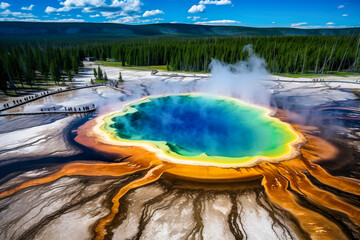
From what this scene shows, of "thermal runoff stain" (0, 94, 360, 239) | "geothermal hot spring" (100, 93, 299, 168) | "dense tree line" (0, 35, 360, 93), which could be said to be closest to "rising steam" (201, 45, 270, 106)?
"dense tree line" (0, 35, 360, 93)

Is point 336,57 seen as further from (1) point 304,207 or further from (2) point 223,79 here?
(1) point 304,207

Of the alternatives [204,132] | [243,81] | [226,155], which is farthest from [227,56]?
[226,155]

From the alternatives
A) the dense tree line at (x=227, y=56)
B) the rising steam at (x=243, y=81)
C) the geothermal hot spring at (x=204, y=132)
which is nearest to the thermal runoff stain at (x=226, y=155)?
the geothermal hot spring at (x=204, y=132)

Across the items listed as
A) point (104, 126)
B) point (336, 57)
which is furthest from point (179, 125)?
point (336, 57)

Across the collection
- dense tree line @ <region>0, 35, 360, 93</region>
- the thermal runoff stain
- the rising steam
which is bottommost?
the thermal runoff stain

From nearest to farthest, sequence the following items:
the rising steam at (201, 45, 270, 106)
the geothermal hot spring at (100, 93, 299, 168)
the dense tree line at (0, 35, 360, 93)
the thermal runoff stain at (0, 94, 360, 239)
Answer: the thermal runoff stain at (0, 94, 360, 239), the geothermal hot spring at (100, 93, 299, 168), the rising steam at (201, 45, 270, 106), the dense tree line at (0, 35, 360, 93)

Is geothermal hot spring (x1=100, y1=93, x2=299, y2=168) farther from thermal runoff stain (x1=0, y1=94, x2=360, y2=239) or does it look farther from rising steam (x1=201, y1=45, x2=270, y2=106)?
rising steam (x1=201, y1=45, x2=270, y2=106)

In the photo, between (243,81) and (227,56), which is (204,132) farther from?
(227,56)

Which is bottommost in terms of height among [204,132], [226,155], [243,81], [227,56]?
[226,155]
